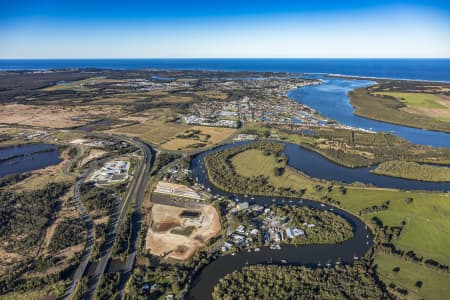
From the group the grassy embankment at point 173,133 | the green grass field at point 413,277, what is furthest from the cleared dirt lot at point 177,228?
the grassy embankment at point 173,133

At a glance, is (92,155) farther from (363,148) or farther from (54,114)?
(363,148)

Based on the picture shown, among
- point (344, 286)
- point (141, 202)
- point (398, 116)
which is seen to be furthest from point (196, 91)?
point (344, 286)

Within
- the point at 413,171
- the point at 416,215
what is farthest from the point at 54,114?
the point at 416,215

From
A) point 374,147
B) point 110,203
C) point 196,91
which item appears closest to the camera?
point 110,203

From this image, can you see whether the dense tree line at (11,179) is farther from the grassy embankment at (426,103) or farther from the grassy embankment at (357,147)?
the grassy embankment at (426,103)

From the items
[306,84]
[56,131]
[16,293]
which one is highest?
[306,84]

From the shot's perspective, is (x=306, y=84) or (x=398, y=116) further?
(x=306, y=84)

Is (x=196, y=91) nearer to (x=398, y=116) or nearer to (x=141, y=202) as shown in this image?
(x=398, y=116)
